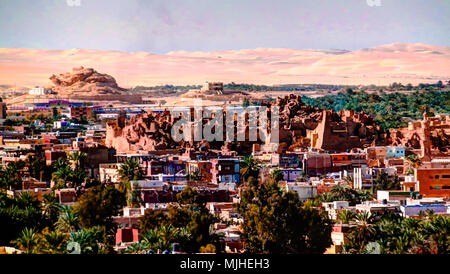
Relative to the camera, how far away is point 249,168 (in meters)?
50.4

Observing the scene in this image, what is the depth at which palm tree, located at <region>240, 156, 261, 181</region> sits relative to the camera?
49812 mm

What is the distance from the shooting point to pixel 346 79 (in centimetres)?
16712

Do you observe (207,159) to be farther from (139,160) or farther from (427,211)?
(427,211)

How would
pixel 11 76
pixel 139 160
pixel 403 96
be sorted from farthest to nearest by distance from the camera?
pixel 11 76, pixel 403 96, pixel 139 160

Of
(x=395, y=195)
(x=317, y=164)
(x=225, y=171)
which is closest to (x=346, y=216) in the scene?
(x=395, y=195)

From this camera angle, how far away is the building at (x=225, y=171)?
49.6m

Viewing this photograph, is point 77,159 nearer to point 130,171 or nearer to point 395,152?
point 130,171

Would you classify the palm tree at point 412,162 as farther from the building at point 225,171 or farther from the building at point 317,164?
the building at point 225,171

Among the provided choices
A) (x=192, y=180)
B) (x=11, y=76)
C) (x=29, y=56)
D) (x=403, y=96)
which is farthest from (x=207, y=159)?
(x=29, y=56)

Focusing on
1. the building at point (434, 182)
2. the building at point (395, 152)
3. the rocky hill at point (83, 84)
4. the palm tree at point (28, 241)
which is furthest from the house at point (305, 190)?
the rocky hill at point (83, 84)

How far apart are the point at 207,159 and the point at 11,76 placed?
4101 inches

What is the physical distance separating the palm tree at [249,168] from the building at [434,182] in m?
10.5

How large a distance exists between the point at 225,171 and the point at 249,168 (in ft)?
3.38
